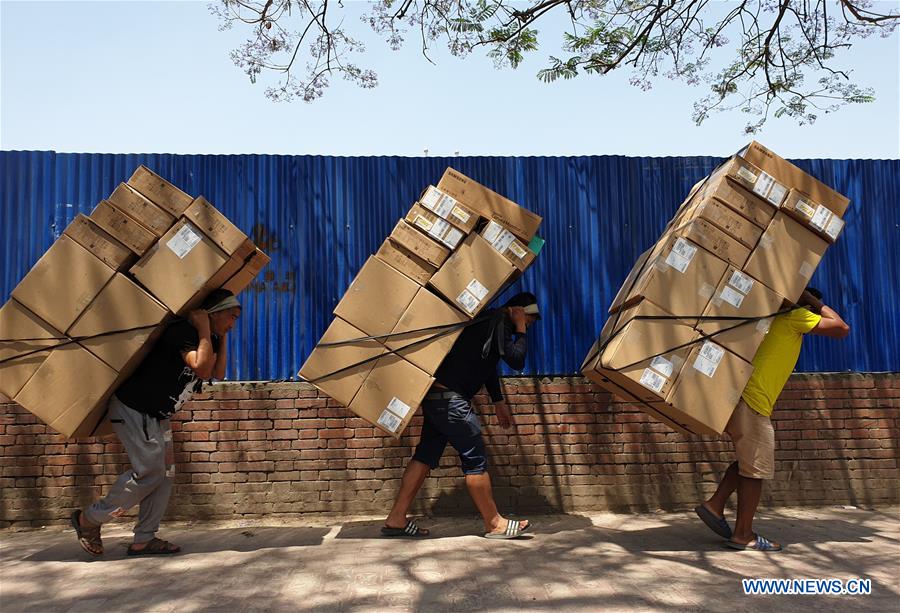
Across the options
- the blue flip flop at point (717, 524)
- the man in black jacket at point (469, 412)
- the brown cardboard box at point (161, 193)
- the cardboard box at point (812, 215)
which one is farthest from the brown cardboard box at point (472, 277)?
the blue flip flop at point (717, 524)

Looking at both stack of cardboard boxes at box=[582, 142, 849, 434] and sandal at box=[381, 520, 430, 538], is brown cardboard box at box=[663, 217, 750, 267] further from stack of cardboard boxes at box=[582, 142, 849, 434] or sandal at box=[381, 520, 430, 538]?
sandal at box=[381, 520, 430, 538]

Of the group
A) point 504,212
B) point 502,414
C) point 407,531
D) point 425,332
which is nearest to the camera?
point 425,332

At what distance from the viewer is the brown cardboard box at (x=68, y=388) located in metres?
3.95

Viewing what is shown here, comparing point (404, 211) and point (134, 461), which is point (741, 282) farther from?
point (134, 461)

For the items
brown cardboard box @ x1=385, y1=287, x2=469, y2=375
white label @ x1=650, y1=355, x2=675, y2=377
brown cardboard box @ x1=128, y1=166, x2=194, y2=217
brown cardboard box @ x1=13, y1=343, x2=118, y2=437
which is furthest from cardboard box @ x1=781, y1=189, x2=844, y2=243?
brown cardboard box @ x1=13, y1=343, x2=118, y2=437

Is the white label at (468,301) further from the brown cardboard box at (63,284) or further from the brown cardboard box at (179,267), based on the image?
the brown cardboard box at (63,284)

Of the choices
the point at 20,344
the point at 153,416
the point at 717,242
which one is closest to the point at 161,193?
the point at 20,344

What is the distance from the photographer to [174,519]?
5125mm

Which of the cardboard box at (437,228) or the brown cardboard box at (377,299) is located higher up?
the cardboard box at (437,228)

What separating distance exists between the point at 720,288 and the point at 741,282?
0.44 ft

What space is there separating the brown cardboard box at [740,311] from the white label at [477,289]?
1.28m

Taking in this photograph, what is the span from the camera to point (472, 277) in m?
4.36

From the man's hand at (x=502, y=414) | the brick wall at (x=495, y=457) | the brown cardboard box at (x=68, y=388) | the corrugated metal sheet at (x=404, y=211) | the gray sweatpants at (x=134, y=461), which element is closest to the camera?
the brown cardboard box at (x=68, y=388)

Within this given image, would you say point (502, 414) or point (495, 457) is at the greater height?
point (502, 414)
